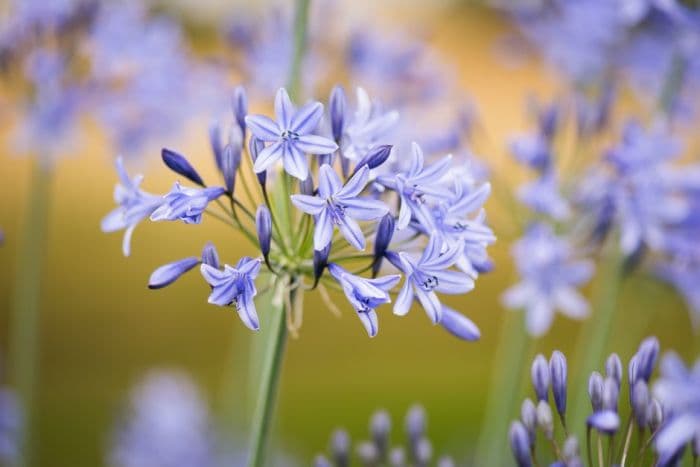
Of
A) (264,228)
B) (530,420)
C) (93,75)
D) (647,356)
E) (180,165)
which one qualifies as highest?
(93,75)

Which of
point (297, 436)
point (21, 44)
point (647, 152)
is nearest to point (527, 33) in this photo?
point (647, 152)

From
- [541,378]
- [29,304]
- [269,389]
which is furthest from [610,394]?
[29,304]

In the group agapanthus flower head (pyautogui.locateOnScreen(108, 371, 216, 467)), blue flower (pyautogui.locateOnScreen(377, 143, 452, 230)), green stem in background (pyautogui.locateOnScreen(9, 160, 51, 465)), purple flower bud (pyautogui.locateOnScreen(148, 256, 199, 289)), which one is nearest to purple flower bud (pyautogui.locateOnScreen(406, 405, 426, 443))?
blue flower (pyautogui.locateOnScreen(377, 143, 452, 230))

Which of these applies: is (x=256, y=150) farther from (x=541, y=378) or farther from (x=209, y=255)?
(x=541, y=378)

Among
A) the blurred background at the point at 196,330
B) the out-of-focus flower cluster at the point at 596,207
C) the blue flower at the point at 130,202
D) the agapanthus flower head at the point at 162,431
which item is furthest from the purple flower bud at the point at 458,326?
the blurred background at the point at 196,330

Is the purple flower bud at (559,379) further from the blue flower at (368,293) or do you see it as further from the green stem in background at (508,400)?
the green stem in background at (508,400)

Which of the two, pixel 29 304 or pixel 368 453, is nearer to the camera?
pixel 368 453
